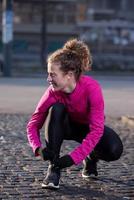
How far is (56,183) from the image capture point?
5262 millimetres

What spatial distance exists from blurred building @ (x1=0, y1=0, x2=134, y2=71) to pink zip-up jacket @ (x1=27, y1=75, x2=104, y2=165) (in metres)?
27.5

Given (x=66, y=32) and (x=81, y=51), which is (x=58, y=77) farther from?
(x=66, y=32)

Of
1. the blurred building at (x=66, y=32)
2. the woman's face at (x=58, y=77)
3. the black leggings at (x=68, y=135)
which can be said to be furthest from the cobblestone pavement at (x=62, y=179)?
the blurred building at (x=66, y=32)

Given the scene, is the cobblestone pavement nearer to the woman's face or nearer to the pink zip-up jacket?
the pink zip-up jacket

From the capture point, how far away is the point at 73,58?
5.12 meters

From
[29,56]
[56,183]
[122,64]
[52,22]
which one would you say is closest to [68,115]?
[56,183]

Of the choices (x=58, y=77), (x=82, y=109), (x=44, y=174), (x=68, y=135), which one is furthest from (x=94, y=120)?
(x=44, y=174)

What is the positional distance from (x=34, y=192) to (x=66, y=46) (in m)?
1.19

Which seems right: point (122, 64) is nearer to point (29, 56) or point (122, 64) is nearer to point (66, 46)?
point (29, 56)

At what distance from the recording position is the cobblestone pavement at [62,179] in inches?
202

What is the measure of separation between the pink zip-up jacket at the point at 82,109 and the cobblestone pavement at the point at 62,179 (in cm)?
34

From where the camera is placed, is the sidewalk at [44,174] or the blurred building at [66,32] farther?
the blurred building at [66,32]

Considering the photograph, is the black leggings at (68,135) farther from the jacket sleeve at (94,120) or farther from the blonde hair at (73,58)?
the blonde hair at (73,58)

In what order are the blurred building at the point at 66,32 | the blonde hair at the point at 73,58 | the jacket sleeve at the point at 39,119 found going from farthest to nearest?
1. the blurred building at the point at 66,32
2. the jacket sleeve at the point at 39,119
3. the blonde hair at the point at 73,58
